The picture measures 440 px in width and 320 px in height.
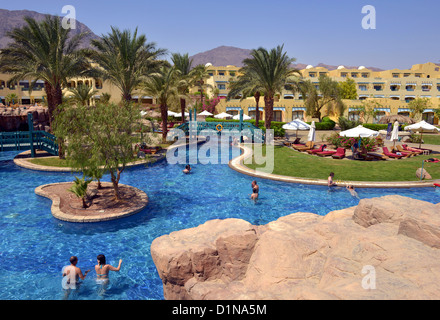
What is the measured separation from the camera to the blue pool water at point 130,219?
830 cm

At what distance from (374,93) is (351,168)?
192 ft

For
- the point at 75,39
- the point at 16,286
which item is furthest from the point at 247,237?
the point at 75,39

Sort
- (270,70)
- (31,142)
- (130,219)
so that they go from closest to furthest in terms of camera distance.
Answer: (130,219) < (31,142) < (270,70)

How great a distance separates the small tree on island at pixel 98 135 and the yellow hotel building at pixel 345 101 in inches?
1511

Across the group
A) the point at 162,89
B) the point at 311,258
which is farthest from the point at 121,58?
the point at 311,258

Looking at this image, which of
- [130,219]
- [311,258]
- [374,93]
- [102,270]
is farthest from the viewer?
[374,93]

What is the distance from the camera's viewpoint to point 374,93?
225 feet

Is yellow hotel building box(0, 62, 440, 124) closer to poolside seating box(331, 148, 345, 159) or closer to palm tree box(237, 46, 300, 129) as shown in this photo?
palm tree box(237, 46, 300, 129)

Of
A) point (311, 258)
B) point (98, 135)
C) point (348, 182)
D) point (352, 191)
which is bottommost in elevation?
point (352, 191)

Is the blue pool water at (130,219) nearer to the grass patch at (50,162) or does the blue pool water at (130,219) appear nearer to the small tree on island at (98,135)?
the grass patch at (50,162)

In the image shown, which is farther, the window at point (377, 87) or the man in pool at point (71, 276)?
the window at point (377, 87)

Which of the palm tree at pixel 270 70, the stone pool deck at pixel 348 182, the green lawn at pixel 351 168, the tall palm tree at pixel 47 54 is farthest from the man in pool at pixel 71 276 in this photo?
the palm tree at pixel 270 70

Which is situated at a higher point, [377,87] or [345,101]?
[377,87]

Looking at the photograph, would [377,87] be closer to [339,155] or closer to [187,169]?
[339,155]
